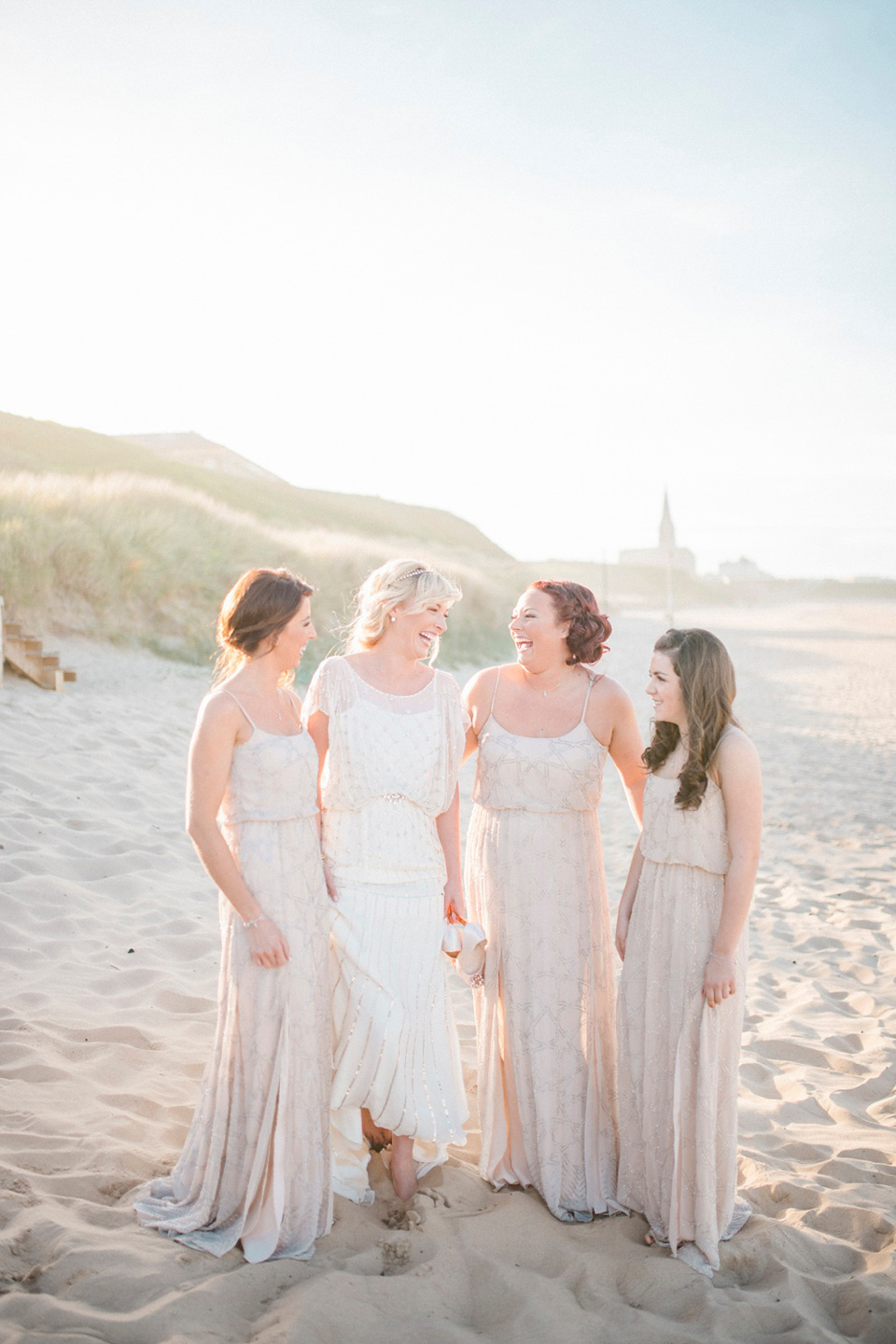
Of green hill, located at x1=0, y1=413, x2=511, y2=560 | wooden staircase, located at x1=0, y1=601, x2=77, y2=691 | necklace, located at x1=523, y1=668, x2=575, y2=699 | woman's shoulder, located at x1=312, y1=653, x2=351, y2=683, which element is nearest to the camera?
woman's shoulder, located at x1=312, y1=653, x2=351, y2=683

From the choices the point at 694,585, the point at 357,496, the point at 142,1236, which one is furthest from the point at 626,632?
the point at 694,585

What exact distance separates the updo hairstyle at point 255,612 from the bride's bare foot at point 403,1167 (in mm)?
1587

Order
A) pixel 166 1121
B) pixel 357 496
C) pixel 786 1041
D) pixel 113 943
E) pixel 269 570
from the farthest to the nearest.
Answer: pixel 357 496, pixel 113 943, pixel 786 1041, pixel 166 1121, pixel 269 570

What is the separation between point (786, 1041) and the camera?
4648mm

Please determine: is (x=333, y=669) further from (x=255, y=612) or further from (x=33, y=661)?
(x=33, y=661)

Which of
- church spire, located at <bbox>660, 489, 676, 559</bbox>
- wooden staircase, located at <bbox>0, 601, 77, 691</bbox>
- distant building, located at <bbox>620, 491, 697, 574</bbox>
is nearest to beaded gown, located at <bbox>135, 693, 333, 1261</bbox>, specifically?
wooden staircase, located at <bbox>0, 601, 77, 691</bbox>

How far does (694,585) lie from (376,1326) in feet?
333

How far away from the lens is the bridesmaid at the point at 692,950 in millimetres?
2957

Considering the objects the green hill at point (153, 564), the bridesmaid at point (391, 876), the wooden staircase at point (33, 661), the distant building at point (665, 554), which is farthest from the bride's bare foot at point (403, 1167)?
the distant building at point (665, 554)

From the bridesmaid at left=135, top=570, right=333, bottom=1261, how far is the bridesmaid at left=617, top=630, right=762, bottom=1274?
100cm

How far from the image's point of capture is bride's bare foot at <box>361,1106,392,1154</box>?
3.46 metres

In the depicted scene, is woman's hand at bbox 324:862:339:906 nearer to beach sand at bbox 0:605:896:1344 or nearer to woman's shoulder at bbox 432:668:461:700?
woman's shoulder at bbox 432:668:461:700

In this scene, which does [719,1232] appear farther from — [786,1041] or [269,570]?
[269,570]

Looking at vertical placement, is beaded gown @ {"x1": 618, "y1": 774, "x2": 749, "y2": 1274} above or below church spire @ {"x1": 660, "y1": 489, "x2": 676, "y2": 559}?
below
